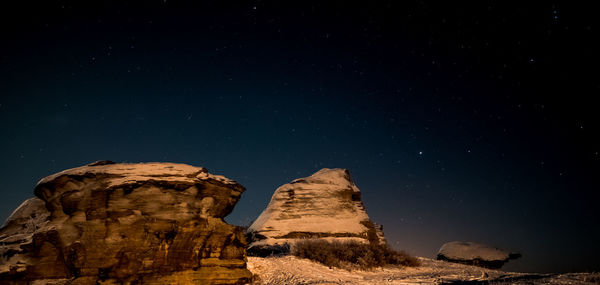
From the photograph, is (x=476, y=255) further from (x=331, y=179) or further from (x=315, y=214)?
(x=315, y=214)

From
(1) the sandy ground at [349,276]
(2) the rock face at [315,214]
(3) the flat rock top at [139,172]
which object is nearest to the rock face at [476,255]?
(2) the rock face at [315,214]

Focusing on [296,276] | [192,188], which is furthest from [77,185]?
[296,276]

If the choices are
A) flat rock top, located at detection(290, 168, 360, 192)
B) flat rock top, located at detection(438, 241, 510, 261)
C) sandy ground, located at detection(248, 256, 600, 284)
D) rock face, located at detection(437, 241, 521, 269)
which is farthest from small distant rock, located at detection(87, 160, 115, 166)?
flat rock top, located at detection(438, 241, 510, 261)

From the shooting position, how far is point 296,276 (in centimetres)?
801

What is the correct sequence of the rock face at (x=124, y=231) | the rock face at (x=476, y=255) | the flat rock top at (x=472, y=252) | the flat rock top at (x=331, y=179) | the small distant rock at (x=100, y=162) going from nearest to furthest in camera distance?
the rock face at (x=124, y=231) → the small distant rock at (x=100, y=162) → the flat rock top at (x=331, y=179) → the rock face at (x=476, y=255) → the flat rock top at (x=472, y=252)

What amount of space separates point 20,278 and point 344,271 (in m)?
8.23

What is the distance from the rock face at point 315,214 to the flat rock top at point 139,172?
23.7 feet

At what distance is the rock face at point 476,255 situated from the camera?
18.4 m

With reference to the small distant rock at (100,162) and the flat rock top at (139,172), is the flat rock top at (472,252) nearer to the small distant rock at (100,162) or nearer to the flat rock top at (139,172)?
the flat rock top at (139,172)

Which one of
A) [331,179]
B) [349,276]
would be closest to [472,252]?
[331,179]

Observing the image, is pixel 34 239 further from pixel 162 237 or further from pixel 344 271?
pixel 344 271

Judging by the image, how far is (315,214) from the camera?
14688 millimetres

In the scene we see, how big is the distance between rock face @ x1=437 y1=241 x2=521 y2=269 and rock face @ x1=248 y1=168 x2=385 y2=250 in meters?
7.87

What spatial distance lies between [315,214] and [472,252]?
12852mm
